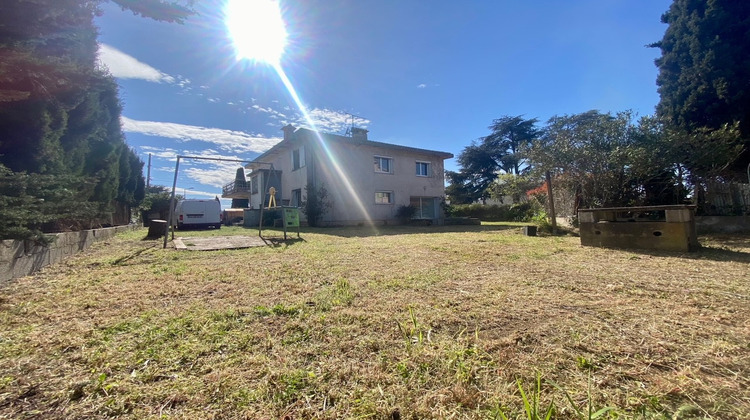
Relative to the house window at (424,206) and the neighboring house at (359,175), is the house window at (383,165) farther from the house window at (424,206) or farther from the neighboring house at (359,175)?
the house window at (424,206)

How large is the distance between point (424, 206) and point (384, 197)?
2917 millimetres

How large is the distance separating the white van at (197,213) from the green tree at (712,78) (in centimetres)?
1721

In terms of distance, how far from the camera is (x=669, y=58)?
31.6 feet

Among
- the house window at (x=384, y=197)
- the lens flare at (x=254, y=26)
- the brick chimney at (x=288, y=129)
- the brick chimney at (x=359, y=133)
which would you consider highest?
the brick chimney at (x=288, y=129)

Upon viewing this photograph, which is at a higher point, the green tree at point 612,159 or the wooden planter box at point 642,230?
the green tree at point 612,159

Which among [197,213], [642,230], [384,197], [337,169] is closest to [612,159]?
[642,230]

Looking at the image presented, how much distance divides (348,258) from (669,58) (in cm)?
1272

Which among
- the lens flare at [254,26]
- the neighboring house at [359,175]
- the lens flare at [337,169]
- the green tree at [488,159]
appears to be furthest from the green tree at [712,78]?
the green tree at [488,159]

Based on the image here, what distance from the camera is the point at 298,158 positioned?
15.8 metres

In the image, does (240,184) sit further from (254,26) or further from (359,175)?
(254,26)

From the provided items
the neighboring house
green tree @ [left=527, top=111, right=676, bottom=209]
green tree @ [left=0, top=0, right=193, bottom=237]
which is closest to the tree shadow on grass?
the neighboring house

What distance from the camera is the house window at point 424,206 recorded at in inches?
673

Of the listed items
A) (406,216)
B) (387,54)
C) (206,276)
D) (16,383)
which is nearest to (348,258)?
(206,276)

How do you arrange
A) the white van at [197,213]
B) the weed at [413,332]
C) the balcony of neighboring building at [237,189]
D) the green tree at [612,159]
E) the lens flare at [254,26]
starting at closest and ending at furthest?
the weed at [413,332]
the lens flare at [254,26]
the green tree at [612,159]
the white van at [197,213]
the balcony of neighboring building at [237,189]
